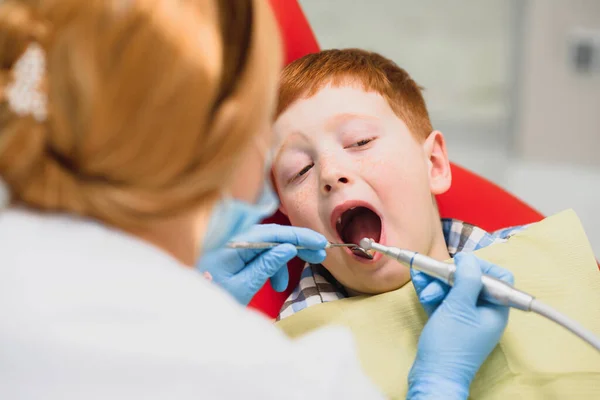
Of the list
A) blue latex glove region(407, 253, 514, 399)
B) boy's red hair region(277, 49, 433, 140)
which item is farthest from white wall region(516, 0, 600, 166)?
blue latex glove region(407, 253, 514, 399)

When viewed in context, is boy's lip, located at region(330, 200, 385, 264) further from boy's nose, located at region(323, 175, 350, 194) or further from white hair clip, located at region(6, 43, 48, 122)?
white hair clip, located at region(6, 43, 48, 122)

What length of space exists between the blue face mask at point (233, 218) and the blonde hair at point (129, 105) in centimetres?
17

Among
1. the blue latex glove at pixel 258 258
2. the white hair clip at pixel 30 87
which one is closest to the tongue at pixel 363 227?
the blue latex glove at pixel 258 258

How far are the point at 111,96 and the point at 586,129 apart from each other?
286 centimetres

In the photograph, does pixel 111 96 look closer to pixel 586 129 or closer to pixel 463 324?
pixel 463 324

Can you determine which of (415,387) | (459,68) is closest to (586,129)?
(459,68)

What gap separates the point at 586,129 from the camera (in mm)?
3150

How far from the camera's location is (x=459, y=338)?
112 centimetres

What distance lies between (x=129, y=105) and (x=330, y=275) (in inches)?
38.1

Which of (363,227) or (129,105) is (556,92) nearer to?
(363,227)

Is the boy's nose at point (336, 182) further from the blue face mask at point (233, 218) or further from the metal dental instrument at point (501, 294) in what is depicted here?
the blue face mask at point (233, 218)

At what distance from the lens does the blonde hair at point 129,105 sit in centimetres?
69

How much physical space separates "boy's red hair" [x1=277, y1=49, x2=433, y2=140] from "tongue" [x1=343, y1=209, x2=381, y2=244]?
0.20m

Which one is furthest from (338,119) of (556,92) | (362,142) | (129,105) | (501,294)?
(556,92)
